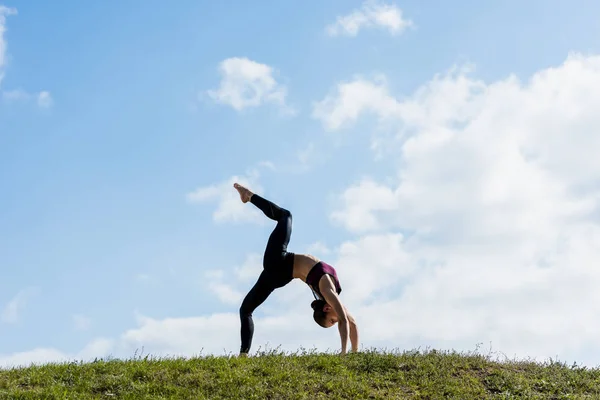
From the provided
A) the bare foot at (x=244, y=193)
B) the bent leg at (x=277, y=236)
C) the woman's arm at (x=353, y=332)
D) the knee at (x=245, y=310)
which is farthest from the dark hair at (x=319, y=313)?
the bare foot at (x=244, y=193)

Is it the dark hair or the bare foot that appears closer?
the dark hair

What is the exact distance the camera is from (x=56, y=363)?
1298cm

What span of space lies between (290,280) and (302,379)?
8.26 feet

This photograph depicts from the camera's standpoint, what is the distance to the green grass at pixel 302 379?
11.6 metres

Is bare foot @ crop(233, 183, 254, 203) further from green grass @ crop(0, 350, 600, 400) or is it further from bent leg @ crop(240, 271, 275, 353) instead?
green grass @ crop(0, 350, 600, 400)

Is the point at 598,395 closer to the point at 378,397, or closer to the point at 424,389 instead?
the point at 424,389

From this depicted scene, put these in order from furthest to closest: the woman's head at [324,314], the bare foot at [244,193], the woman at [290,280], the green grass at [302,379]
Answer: the bare foot at [244,193] < the woman's head at [324,314] < the woman at [290,280] < the green grass at [302,379]

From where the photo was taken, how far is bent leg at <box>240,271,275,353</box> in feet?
45.5

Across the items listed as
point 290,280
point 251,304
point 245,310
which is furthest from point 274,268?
point 245,310

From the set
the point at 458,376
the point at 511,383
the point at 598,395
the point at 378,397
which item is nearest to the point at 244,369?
the point at 378,397

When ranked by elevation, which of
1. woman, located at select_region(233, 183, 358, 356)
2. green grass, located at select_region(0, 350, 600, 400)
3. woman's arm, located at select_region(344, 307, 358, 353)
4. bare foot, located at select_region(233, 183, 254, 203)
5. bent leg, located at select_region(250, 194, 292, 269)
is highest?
bare foot, located at select_region(233, 183, 254, 203)

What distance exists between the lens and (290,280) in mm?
14344

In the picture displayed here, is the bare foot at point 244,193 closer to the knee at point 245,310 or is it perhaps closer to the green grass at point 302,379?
the knee at point 245,310

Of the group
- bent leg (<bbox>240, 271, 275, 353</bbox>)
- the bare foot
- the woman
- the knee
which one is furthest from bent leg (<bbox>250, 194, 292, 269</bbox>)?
the knee
